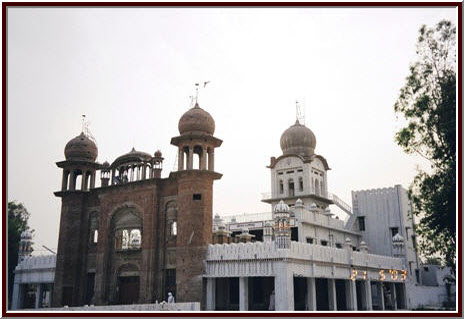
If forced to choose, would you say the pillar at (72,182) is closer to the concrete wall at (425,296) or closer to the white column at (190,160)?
the white column at (190,160)

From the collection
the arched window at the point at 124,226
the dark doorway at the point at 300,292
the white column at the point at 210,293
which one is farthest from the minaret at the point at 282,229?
the arched window at the point at 124,226

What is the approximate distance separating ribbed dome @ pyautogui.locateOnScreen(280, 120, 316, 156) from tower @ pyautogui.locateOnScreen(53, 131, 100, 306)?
1989 cm

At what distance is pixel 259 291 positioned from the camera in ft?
113

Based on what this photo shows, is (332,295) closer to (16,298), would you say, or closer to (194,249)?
(194,249)

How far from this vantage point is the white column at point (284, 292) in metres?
25.9

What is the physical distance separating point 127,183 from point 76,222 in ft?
19.5

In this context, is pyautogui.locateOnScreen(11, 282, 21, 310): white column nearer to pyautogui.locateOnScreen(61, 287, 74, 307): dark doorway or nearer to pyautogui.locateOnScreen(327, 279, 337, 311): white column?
pyautogui.locateOnScreen(61, 287, 74, 307): dark doorway

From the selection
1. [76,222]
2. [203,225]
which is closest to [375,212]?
[203,225]

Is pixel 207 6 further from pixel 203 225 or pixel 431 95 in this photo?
pixel 203 225

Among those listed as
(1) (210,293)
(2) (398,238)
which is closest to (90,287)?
(1) (210,293)

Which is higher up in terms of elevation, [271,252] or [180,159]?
[180,159]

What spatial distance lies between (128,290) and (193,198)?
8.06 metres

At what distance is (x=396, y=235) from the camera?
1626 inches

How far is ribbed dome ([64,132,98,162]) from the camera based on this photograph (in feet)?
127
